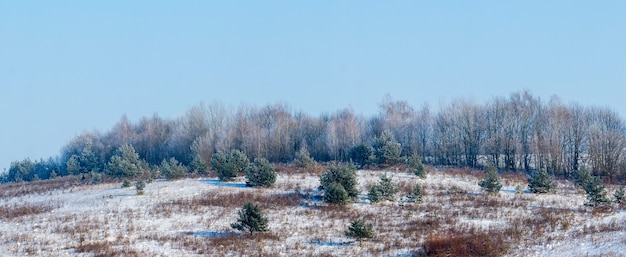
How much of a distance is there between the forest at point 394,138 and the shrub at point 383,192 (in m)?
15.6

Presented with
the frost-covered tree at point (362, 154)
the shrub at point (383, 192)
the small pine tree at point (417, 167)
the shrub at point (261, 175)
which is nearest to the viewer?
the shrub at point (383, 192)

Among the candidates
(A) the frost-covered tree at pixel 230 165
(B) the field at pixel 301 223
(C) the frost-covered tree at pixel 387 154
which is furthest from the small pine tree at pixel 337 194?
(C) the frost-covered tree at pixel 387 154

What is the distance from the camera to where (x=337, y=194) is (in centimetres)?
2939

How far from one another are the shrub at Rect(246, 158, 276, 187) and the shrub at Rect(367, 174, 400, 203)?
286 inches

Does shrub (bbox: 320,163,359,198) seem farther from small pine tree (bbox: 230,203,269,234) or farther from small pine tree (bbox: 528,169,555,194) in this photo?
small pine tree (bbox: 528,169,555,194)

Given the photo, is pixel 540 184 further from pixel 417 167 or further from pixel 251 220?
pixel 251 220

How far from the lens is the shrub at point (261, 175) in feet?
115

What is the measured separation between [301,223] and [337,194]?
3802 millimetres

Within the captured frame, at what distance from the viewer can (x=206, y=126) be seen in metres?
80.0

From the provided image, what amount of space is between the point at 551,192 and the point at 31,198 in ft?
105

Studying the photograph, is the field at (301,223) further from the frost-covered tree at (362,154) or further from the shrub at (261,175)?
the frost-covered tree at (362,154)

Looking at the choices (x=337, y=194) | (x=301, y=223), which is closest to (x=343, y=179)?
(x=337, y=194)

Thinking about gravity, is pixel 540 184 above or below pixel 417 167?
below

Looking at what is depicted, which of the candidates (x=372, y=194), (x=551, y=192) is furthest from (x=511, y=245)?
(x=551, y=192)
